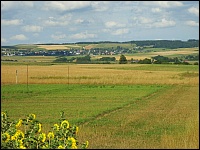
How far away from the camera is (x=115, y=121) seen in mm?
16109

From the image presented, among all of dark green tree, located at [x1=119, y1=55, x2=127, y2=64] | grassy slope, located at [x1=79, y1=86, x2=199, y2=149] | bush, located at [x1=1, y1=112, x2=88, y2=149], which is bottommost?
dark green tree, located at [x1=119, y1=55, x2=127, y2=64]

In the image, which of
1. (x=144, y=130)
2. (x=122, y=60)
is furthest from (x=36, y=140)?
(x=122, y=60)

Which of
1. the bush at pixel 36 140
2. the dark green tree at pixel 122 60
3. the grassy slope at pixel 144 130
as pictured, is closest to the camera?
the bush at pixel 36 140

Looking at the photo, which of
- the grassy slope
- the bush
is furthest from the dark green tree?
the bush

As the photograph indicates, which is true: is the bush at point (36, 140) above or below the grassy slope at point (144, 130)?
above

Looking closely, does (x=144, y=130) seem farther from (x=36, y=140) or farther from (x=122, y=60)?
(x=122, y=60)

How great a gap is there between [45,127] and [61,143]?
30.1ft

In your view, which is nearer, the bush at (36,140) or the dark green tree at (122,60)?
the bush at (36,140)

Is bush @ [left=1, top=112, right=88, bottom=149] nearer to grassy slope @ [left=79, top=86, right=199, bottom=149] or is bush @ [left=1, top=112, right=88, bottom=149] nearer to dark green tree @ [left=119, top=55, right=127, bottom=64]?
grassy slope @ [left=79, top=86, right=199, bottom=149]

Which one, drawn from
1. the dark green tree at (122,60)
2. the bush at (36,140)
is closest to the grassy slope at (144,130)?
the bush at (36,140)

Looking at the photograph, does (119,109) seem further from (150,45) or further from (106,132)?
(150,45)

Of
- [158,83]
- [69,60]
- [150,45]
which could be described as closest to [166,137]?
[158,83]

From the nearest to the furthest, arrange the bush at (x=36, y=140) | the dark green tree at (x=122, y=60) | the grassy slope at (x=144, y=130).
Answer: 1. the bush at (x=36, y=140)
2. the grassy slope at (x=144, y=130)
3. the dark green tree at (x=122, y=60)

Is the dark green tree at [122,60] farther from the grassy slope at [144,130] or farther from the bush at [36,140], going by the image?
the bush at [36,140]
